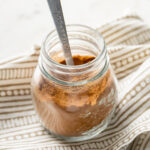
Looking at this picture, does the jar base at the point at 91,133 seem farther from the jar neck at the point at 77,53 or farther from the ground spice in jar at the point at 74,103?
the jar neck at the point at 77,53

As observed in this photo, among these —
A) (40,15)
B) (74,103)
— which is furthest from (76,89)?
(40,15)

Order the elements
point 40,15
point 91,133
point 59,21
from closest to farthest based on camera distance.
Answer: point 59,21, point 91,133, point 40,15

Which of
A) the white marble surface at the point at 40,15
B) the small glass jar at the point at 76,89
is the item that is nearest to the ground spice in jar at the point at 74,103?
the small glass jar at the point at 76,89

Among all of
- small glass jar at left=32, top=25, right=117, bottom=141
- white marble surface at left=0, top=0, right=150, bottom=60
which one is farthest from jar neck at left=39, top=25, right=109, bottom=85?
white marble surface at left=0, top=0, right=150, bottom=60

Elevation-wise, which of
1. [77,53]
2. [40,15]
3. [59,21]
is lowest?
[40,15]

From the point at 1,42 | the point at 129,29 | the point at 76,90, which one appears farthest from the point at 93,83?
the point at 1,42

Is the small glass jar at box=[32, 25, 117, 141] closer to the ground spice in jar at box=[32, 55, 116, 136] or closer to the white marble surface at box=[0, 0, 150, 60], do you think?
the ground spice in jar at box=[32, 55, 116, 136]

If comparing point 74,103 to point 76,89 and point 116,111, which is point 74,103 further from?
point 116,111
